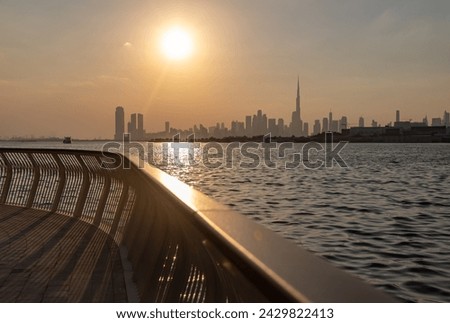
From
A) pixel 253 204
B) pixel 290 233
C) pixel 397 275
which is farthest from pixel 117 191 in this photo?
pixel 253 204

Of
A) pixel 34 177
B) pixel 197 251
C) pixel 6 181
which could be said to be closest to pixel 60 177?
pixel 34 177

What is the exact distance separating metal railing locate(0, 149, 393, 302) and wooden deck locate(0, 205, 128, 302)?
292 millimetres

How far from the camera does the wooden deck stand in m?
5.63

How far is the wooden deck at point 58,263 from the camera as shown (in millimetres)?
5633

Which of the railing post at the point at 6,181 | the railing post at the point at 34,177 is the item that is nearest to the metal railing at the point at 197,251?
the railing post at the point at 34,177

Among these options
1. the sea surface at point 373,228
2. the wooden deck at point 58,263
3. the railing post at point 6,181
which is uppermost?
the railing post at point 6,181

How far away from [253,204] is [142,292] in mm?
27013

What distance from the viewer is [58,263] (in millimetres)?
7125

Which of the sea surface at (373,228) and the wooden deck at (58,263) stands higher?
the wooden deck at (58,263)

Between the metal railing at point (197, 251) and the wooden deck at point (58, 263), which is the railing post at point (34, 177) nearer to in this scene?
the wooden deck at point (58, 263)

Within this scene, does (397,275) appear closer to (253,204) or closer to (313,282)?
(313,282)

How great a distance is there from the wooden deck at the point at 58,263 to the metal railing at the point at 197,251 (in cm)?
29

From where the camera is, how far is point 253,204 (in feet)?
105

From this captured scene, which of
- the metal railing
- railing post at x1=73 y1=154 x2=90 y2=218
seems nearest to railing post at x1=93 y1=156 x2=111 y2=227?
the metal railing
